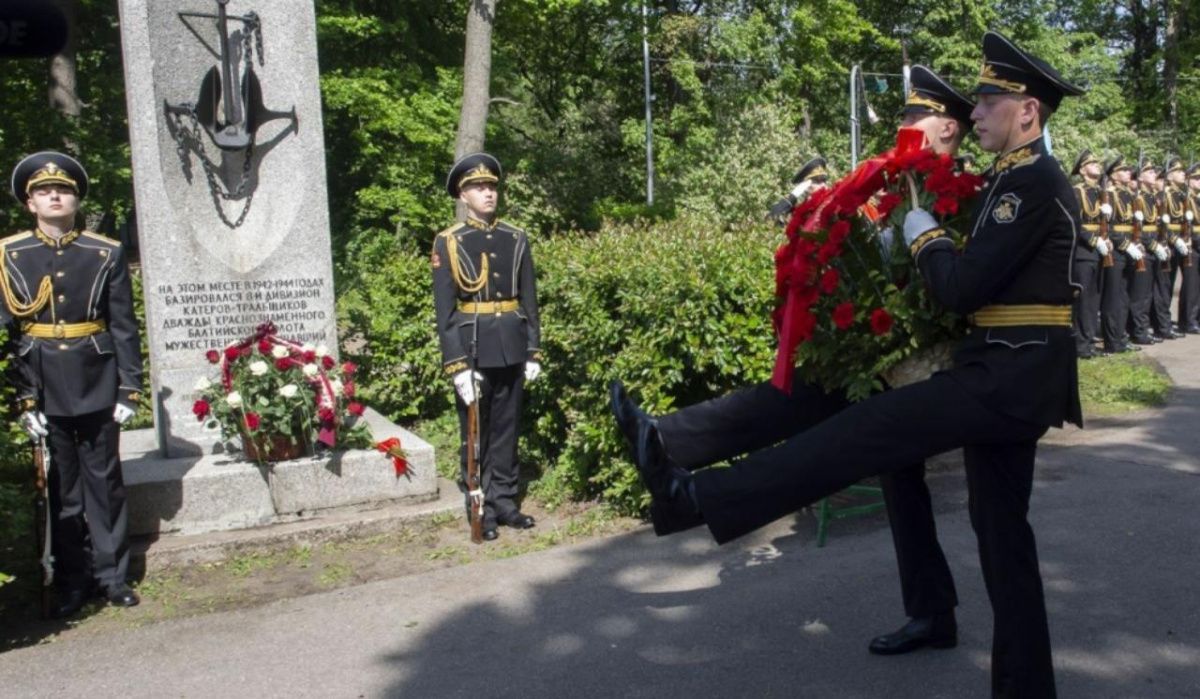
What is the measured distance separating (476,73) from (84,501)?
469 inches

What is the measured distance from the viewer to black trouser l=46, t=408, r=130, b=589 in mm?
5855

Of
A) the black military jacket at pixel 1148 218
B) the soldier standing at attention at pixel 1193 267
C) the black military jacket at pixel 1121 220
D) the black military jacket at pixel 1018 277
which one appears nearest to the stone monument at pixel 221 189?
the black military jacket at pixel 1018 277

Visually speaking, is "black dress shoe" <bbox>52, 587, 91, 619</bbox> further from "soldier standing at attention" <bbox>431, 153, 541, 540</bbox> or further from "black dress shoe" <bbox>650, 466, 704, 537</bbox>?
"black dress shoe" <bbox>650, 466, 704, 537</bbox>

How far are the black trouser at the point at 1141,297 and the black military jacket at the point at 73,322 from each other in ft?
39.2

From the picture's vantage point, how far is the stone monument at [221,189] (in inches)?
296

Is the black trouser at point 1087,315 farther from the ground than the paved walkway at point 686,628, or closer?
farther from the ground

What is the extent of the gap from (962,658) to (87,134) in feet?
47.7

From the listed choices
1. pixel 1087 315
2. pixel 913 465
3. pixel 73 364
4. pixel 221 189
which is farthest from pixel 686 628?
pixel 1087 315

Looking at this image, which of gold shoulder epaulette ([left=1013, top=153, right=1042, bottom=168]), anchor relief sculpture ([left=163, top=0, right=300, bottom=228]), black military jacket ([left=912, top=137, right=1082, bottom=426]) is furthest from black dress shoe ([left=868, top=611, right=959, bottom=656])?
anchor relief sculpture ([left=163, top=0, right=300, bottom=228])

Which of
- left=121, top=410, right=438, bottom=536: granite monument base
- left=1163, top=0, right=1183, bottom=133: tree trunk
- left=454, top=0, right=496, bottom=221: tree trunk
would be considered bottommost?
left=121, top=410, right=438, bottom=536: granite monument base

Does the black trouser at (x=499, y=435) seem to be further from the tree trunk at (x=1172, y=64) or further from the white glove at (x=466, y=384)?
the tree trunk at (x=1172, y=64)

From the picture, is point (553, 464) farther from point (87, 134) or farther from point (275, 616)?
point (87, 134)

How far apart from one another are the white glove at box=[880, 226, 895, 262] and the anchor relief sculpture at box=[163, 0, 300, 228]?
482 cm

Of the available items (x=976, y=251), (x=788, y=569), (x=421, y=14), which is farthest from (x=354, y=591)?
(x=421, y=14)
